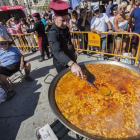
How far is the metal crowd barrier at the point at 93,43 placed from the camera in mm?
4160

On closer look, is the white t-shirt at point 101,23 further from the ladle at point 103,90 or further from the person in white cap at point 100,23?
the ladle at point 103,90

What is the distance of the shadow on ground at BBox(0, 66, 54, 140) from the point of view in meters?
2.55

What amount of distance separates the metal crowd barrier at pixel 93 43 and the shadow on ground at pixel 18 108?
2723 millimetres

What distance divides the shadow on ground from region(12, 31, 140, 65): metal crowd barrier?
272cm

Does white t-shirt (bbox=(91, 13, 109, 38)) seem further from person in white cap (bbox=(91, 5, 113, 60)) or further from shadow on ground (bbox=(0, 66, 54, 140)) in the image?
shadow on ground (bbox=(0, 66, 54, 140))

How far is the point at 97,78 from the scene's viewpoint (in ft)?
6.77

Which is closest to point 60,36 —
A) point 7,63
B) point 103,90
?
point 103,90

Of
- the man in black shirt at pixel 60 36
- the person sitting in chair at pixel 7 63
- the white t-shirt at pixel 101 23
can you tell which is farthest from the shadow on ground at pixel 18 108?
the white t-shirt at pixel 101 23

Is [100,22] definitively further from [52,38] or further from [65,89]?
[65,89]

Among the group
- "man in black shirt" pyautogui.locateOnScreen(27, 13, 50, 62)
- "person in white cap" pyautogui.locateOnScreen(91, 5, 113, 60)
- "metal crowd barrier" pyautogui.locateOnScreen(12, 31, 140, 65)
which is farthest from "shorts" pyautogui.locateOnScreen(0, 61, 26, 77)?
"person in white cap" pyautogui.locateOnScreen(91, 5, 113, 60)

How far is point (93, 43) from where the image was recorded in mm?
4801

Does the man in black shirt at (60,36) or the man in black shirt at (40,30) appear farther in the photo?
the man in black shirt at (40,30)

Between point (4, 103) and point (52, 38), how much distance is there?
8.75 feet

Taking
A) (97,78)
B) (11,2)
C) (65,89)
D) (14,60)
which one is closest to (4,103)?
(14,60)
